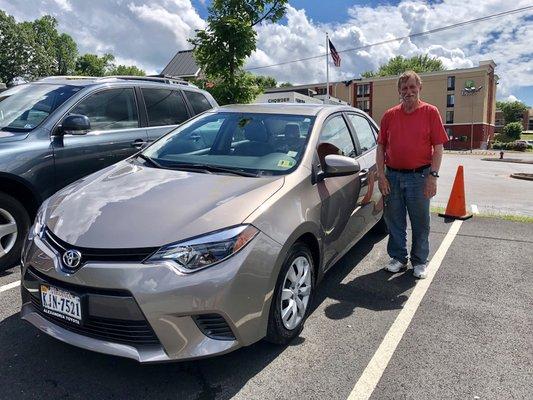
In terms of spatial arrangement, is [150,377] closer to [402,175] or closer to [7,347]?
[7,347]

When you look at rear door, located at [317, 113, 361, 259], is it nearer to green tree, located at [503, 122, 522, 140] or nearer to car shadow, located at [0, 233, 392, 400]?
car shadow, located at [0, 233, 392, 400]

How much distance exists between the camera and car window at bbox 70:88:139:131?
→ 15.9ft

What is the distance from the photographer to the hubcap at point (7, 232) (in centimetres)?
404

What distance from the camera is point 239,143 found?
148 inches

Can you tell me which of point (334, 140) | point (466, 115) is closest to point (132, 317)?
point (334, 140)

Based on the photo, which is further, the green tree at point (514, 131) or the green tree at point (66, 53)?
the green tree at point (66, 53)

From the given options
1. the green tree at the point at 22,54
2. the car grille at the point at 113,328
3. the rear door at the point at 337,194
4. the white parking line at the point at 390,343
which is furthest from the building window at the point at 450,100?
the car grille at the point at 113,328

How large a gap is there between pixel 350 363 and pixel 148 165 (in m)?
2.07

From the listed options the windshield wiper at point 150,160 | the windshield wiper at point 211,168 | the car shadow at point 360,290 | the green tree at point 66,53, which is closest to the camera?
the windshield wiper at point 211,168

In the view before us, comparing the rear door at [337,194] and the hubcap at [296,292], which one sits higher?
the rear door at [337,194]

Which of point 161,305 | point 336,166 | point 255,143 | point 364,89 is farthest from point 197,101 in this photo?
point 364,89

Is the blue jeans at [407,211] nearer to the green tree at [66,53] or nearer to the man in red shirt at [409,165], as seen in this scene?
the man in red shirt at [409,165]

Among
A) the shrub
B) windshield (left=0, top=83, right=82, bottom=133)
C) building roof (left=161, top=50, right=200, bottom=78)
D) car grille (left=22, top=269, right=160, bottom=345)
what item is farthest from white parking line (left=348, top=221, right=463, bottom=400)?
the shrub

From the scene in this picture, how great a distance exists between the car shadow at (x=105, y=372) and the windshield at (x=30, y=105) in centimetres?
212
